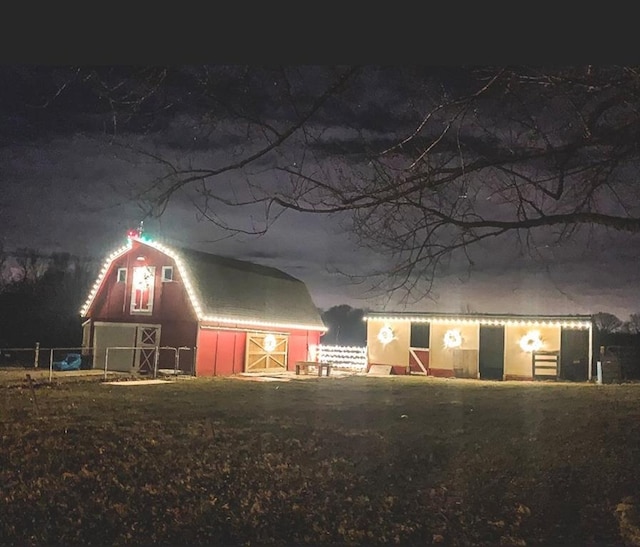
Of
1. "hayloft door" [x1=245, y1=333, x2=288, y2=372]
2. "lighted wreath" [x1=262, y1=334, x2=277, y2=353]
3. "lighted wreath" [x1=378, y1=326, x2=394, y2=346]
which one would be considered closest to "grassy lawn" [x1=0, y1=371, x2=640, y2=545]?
"hayloft door" [x1=245, y1=333, x2=288, y2=372]

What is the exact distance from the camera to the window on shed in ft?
95.9

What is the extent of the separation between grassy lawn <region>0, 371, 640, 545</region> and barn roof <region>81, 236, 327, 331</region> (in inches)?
464

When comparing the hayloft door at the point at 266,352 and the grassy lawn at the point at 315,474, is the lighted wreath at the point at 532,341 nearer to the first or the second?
the hayloft door at the point at 266,352

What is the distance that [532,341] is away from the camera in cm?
2734

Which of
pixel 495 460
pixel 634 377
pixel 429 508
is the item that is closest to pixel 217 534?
pixel 429 508

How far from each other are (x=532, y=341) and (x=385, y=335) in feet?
20.6

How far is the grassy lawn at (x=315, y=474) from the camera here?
21.3ft

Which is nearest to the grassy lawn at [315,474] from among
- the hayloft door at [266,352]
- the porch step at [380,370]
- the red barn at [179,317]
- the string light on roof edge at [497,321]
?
the red barn at [179,317]

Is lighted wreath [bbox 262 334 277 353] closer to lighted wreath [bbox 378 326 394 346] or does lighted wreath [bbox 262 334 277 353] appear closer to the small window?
lighted wreath [bbox 378 326 394 346]

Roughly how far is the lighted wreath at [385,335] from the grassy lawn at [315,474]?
15.0 metres

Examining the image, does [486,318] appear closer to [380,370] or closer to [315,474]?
[380,370]

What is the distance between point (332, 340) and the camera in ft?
178

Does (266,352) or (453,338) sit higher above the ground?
(453,338)

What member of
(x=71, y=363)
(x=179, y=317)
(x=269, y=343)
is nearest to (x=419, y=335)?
(x=269, y=343)
